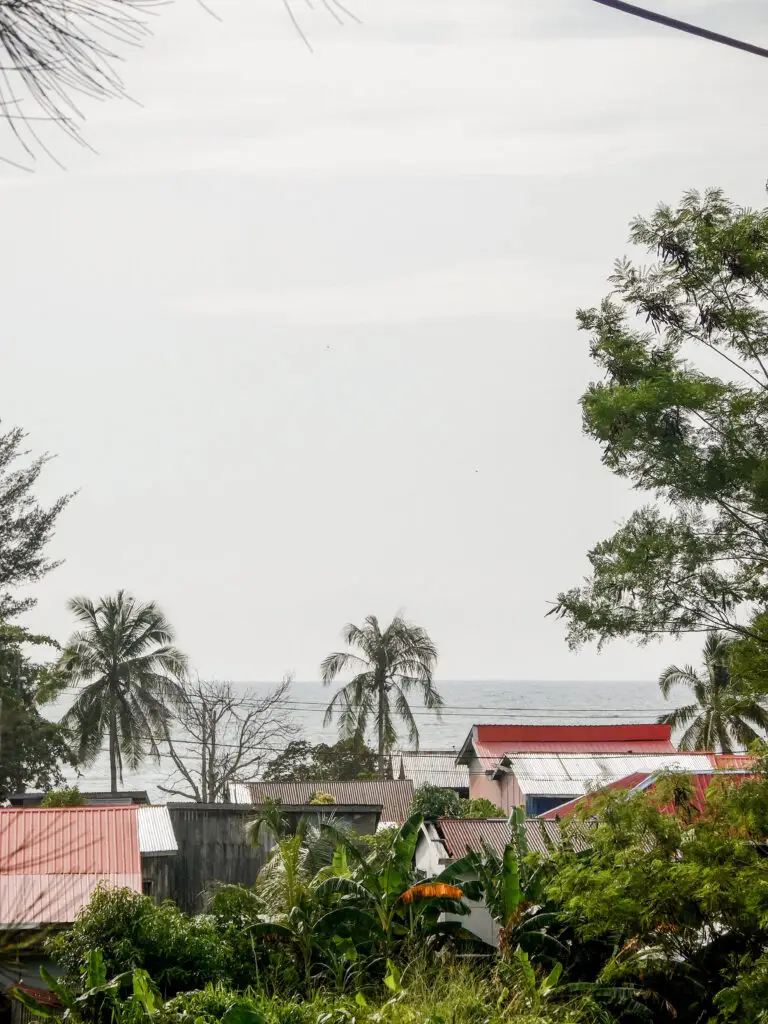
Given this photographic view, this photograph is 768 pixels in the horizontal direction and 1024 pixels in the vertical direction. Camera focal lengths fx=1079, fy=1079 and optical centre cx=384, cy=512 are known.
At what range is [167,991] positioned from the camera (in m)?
14.4

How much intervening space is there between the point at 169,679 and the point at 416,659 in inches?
456

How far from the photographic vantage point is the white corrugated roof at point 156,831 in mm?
21109

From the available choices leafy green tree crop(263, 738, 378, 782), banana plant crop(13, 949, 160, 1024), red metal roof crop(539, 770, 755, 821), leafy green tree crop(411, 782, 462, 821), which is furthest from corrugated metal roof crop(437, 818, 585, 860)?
leafy green tree crop(263, 738, 378, 782)

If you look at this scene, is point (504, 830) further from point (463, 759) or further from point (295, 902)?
point (463, 759)

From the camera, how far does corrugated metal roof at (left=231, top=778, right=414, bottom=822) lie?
37219 mm

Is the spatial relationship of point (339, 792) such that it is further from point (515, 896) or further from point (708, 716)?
point (515, 896)

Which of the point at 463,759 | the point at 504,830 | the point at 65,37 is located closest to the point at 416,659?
the point at 463,759

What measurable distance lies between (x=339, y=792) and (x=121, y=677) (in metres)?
9.74

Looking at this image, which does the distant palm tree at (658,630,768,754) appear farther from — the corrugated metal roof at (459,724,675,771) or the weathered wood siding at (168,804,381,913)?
the weathered wood siding at (168,804,381,913)

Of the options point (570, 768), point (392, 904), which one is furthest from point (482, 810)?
point (392, 904)

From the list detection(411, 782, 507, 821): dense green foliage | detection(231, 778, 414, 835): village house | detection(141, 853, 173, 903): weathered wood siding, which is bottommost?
detection(141, 853, 173, 903): weathered wood siding

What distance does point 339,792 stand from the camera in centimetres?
3888

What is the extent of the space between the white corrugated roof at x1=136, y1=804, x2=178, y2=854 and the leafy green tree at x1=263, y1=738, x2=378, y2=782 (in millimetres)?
27341

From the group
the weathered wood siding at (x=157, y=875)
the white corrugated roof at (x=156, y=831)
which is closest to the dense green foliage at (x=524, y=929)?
the white corrugated roof at (x=156, y=831)
